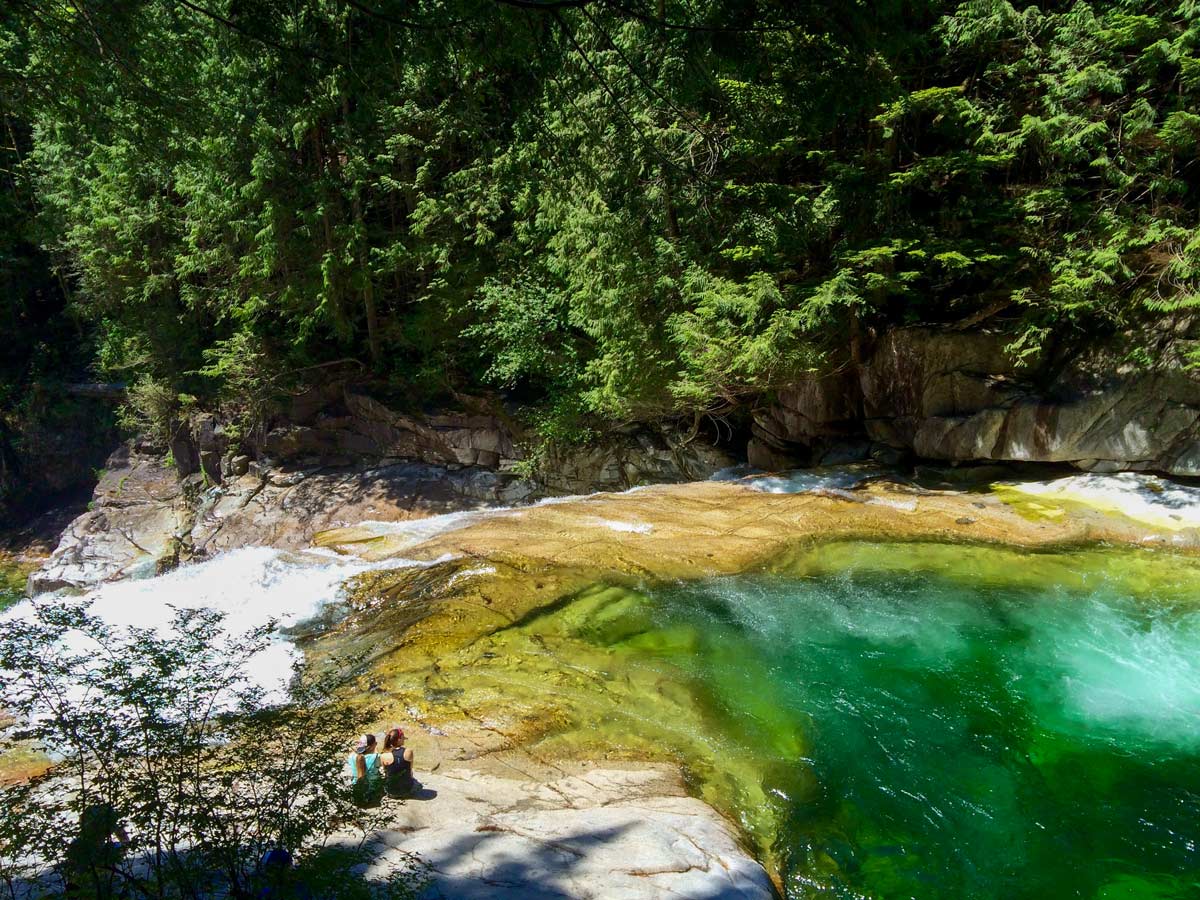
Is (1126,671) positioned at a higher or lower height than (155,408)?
lower

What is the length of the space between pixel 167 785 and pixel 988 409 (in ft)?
36.3

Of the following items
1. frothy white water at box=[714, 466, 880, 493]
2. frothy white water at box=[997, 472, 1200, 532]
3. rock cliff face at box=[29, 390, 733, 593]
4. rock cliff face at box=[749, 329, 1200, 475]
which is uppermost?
rock cliff face at box=[749, 329, 1200, 475]

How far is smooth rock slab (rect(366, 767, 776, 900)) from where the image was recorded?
3.34 meters

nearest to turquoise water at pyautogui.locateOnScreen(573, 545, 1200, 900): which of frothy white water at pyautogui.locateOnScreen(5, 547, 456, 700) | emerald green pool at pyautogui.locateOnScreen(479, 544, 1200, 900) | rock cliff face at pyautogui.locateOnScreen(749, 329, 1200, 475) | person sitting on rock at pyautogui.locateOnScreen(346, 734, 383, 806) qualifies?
emerald green pool at pyautogui.locateOnScreen(479, 544, 1200, 900)

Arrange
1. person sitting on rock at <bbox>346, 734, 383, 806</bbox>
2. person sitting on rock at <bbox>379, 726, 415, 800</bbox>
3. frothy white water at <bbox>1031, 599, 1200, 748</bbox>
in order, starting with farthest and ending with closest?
1. frothy white water at <bbox>1031, 599, 1200, 748</bbox>
2. person sitting on rock at <bbox>379, 726, 415, 800</bbox>
3. person sitting on rock at <bbox>346, 734, 383, 806</bbox>

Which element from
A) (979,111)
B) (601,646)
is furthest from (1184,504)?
(601,646)

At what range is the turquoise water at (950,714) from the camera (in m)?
4.27

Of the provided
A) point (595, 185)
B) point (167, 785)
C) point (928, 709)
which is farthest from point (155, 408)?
point (928, 709)

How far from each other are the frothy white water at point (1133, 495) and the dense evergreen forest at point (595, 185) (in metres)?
1.73

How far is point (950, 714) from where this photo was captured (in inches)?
217

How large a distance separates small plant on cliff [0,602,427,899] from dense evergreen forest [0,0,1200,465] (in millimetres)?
3408

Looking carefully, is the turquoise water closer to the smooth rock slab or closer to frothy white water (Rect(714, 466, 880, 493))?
the smooth rock slab

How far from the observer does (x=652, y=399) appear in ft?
43.8

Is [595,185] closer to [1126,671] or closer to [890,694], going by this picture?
[890,694]
